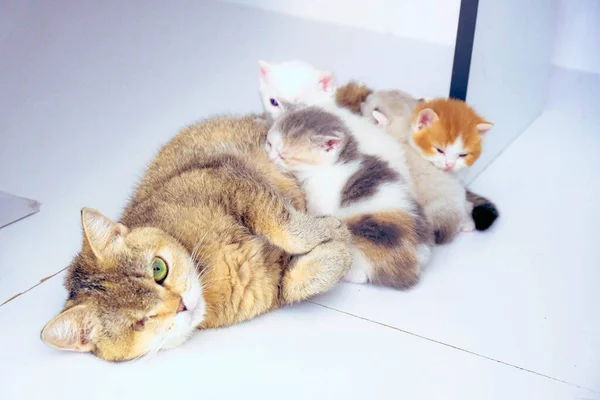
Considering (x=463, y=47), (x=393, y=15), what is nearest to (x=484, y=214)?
(x=463, y=47)

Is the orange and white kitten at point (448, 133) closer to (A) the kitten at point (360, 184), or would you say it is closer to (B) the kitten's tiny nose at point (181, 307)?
(A) the kitten at point (360, 184)

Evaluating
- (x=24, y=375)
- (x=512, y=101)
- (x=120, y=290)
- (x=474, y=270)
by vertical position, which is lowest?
(x=24, y=375)

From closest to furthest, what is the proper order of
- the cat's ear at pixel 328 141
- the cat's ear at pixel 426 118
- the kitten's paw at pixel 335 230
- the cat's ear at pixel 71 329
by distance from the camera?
1. the cat's ear at pixel 71 329
2. the kitten's paw at pixel 335 230
3. the cat's ear at pixel 328 141
4. the cat's ear at pixel 426 118

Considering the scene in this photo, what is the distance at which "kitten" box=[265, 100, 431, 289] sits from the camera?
146 cm

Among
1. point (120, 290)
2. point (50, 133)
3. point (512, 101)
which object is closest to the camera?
point (120, 290)

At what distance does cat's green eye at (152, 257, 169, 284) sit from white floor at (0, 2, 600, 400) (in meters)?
0.22

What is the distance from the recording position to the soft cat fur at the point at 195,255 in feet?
3.83

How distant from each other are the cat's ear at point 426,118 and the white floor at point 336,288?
13.0 inches

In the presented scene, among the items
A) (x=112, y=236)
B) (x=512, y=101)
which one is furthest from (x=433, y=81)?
(x=112, y=236)

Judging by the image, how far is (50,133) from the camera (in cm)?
226

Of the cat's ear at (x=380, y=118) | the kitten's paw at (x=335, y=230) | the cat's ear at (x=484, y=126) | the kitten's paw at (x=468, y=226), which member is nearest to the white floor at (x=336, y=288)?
the kitten's paw at (x=468, y=226)

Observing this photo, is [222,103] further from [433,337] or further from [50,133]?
[433,337]

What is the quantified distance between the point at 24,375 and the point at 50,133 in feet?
3.90

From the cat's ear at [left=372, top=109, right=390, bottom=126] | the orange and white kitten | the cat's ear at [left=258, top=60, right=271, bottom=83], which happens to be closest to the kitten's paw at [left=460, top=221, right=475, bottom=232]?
the orange and white kitten
